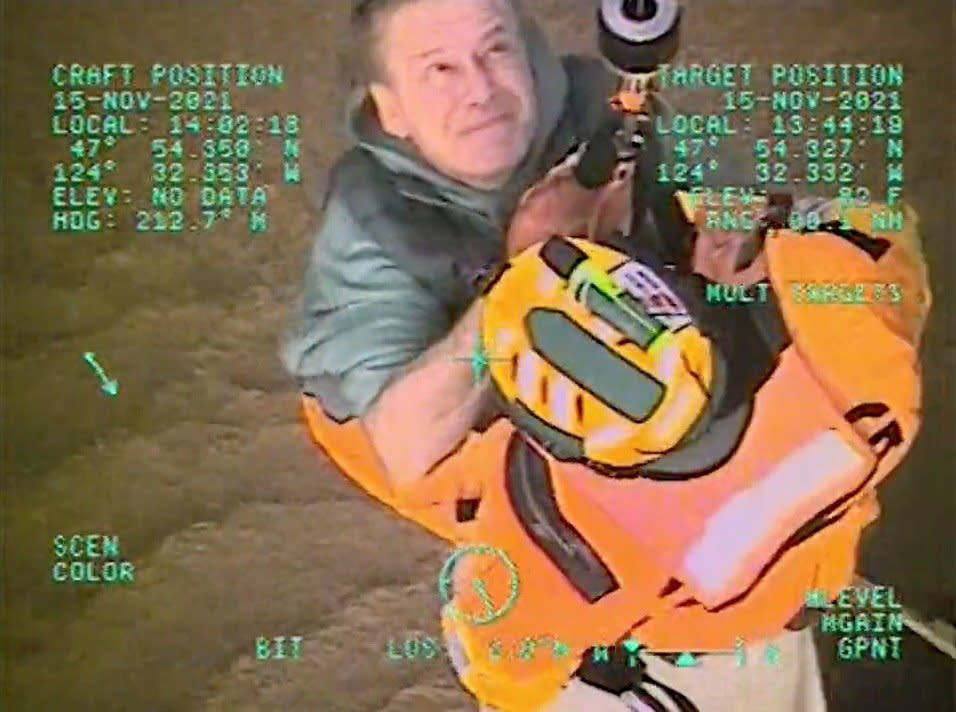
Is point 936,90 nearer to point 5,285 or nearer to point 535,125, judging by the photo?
point 535,125

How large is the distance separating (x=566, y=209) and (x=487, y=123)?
0.09m

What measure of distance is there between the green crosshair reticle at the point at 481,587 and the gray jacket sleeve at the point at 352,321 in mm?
134

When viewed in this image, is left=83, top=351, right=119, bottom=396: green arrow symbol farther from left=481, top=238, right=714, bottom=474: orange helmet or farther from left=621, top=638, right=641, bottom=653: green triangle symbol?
left=621, top=638, right=641, bottom=653: green triangle symbol

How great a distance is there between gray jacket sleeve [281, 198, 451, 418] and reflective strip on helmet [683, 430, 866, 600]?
9.9 inches

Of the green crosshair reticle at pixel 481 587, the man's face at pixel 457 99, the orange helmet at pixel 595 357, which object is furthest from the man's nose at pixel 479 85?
the green crosshair reticle at pixel 481 587

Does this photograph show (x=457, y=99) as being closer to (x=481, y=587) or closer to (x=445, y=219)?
(x=445, y=219)

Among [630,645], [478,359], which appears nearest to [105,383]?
[478,359]

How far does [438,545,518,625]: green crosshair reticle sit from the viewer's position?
1152 millimetres

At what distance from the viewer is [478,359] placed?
45.4 inches

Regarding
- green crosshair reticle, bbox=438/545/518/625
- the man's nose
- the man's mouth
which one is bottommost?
green crosshair reticle, bbox=438/545/518/625

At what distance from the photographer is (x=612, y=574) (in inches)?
45.2

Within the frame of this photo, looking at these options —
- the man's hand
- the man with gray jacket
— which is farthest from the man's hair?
the man's hand

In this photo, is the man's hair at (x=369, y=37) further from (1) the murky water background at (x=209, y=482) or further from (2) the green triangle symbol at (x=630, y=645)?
(2) the green triangle symbol at (x=630, y=645)

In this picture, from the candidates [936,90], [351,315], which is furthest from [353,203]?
[936,90]
